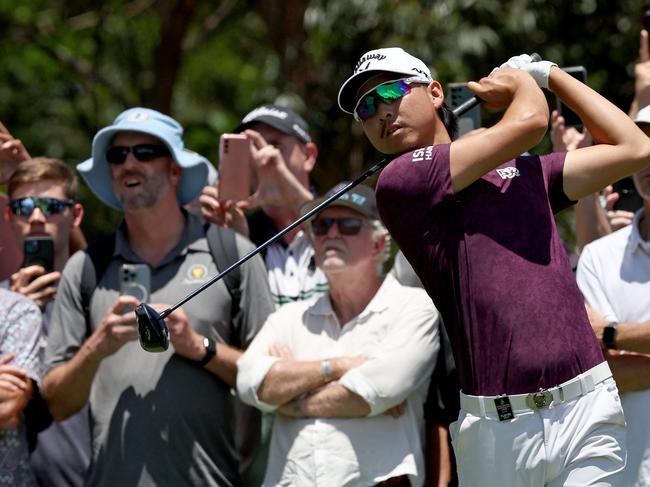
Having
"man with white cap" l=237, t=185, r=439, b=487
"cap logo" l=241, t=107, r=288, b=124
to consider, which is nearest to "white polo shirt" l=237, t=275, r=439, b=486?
"man with white cap" l=237, t=185, r=439, b=487

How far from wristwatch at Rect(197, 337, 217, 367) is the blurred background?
596 cm

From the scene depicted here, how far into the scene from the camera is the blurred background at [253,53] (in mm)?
11883

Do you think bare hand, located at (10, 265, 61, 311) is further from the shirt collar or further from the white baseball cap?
the white baseball cap

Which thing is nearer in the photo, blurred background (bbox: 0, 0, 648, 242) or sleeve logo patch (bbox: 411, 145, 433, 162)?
sleeve logo patch (bbox: 411, 145, 433, 162)

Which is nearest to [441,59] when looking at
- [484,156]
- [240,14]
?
[240,14]

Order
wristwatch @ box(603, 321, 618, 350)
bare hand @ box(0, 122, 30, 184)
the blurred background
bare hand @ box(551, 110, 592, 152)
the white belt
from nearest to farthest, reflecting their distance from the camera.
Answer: the white belt < wristwatch @ box(603, 321, 618, 350) < bare hand @ box(551, 110, 592, 152) < bare hand @ box(0, 122, 30, 184) < the blurred background

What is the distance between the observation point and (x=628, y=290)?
5.98 meters

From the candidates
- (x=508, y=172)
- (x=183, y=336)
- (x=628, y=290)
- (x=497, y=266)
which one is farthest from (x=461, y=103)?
(x=497, y=266)

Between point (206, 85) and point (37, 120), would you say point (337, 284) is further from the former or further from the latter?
point (206, 85)

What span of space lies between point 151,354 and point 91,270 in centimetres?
52

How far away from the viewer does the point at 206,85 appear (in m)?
19.9

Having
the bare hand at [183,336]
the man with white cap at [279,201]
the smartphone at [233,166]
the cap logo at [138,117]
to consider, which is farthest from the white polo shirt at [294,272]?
the cap logo at [138,117]

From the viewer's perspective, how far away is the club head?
5.11 meters

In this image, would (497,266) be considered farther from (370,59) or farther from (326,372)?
(326,372)
